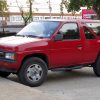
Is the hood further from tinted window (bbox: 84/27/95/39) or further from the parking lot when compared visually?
tinted window (bbox: 84/27/95/39)

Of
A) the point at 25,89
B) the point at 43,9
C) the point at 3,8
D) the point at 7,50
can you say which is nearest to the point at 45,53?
the point at 7,50

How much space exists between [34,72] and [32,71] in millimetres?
63

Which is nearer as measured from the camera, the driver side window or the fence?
the driver side window

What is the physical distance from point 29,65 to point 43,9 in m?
59.5

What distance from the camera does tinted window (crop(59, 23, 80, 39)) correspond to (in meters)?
11.0

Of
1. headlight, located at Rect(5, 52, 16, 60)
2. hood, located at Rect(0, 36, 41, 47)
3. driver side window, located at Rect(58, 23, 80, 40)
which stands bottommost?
headlight, located at Rect(5, 52, 16, 60)

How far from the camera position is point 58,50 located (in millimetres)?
10656

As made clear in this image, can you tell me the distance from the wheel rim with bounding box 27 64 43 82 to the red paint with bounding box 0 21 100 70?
1.16 ft

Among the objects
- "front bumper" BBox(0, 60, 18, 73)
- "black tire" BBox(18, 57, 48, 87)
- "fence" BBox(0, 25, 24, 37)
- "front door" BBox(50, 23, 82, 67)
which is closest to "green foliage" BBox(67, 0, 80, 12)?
"fence" BBox(0, 25, 24, 37)

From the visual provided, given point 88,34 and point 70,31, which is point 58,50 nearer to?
point 70,31

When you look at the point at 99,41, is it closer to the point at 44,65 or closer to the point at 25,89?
the point at 44,65

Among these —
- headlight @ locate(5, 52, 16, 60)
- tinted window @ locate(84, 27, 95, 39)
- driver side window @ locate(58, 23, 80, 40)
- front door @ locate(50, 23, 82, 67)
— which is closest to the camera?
headlight @ locate(5, 52, 16, 60)

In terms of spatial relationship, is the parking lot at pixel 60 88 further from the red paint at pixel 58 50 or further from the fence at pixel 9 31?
the fence at pixel 9 31

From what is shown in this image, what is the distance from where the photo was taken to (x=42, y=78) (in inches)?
403
